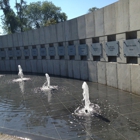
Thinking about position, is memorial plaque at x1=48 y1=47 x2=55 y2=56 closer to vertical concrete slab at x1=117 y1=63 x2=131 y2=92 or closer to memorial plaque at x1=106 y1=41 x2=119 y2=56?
memorial plaque at x1=106 y1=41 x2=119 y2=56

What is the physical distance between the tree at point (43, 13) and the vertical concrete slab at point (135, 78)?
2007 inches

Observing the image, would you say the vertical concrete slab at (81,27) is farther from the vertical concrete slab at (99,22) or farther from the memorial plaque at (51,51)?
the memorial plaque at (51,51)

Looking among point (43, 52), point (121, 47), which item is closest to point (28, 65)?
point (43, 52)

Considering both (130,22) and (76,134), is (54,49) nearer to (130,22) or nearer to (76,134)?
(130,22)

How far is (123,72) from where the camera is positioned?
779 centimetres

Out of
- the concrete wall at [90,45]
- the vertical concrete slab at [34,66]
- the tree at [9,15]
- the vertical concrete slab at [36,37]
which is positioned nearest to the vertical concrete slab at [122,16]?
the concrete wall at [90,45]

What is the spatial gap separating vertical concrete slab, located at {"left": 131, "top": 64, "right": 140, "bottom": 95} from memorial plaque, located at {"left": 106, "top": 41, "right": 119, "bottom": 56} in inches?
44.9

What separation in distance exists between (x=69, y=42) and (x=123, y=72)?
5.20m

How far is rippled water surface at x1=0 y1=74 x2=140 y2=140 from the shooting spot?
424 cm

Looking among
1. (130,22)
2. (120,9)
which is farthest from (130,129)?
(120,9)

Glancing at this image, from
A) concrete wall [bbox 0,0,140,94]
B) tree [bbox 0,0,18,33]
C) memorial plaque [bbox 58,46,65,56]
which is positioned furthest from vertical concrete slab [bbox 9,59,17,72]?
tree [bbox 0,0,18,33]

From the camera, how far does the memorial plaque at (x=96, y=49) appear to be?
30.3 feet

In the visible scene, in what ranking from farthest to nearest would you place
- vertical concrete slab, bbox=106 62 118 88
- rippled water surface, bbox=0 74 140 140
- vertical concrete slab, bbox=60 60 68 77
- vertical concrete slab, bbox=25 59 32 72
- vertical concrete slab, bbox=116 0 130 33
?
vertical concrete slab, bbox=25 59 32 72 → vertical concrete slab, bbox=60 60 68 77 → vertical concrete slab, bbox=106 62 118 88 → vertical concrete slab, bbox=116 0 130 33 → rippled water surface, bbox=0 74 140 140

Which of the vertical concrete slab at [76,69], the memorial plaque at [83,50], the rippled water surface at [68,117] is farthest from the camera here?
the vertical concrete slab at [76,69]
